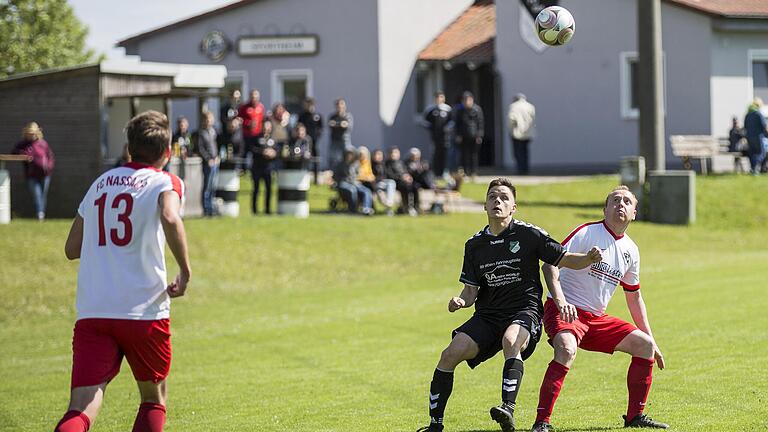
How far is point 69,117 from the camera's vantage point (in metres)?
26.4

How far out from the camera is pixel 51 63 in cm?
6041

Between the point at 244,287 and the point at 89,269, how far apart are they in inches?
569

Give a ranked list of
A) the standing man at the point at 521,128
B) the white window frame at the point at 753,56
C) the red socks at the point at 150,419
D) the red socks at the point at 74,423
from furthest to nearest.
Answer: the white window frame at the point at 753,56 < the standing man at the point at 521,128 < the red socks at the point at 150,419 < the red socks at the point at 74,423

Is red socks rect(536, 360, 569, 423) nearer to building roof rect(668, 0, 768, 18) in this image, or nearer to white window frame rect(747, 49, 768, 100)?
building roof rect(668, 0, 768, 18)

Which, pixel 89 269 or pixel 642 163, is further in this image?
pixel 642 163

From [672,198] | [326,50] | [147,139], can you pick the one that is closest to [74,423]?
[147,139]

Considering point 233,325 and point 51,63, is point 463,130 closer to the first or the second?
point 233,325

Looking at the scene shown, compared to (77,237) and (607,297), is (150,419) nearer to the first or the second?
(77,237)

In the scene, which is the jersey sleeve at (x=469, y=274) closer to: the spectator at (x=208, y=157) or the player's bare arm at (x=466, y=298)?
the player's bare arm at (x=466, y=298)

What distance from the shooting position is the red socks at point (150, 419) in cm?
710

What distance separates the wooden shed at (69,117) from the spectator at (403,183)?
4247mm

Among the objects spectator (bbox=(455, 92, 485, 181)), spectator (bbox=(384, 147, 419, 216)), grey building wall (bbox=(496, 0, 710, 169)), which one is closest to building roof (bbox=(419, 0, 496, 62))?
grey building wall (bbox=(496, 0, 710, 169))

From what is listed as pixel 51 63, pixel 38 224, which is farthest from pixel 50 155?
pixel 51 63

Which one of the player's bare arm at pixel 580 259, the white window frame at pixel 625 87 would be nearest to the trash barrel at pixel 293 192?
the white window frame at pixel 625 87
